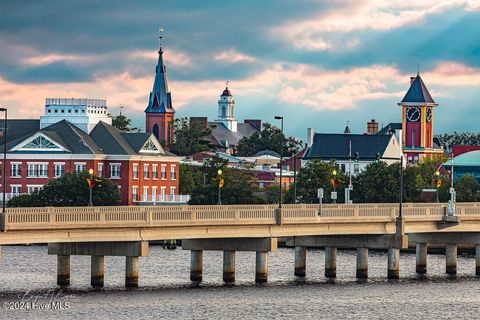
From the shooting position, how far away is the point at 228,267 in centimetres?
11094

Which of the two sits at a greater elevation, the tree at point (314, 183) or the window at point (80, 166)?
the window at point (80, 166)

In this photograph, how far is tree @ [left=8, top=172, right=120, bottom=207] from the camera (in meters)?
174

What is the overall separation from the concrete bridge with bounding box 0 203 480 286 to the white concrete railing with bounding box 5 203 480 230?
6cm

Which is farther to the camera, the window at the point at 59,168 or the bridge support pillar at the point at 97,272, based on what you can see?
the window at the point at 59,168

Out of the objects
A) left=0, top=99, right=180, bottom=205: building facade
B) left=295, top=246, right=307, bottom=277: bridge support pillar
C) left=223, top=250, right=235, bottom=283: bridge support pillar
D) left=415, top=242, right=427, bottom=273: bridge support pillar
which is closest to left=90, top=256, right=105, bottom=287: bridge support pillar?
left=223, top=250, right=235, bottom=283: bridge support pillar

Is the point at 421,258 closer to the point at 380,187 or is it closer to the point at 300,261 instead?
the point at 300,261

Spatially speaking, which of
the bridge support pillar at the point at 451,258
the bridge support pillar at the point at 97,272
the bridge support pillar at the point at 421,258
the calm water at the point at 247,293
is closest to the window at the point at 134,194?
the calm water at the point at 247,293

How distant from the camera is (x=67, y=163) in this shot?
194250mm

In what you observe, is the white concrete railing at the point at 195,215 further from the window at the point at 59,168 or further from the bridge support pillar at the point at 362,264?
the window at the point at 59,168

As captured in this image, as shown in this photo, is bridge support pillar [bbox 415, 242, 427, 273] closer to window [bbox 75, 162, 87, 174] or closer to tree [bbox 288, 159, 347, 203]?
tree [bbox 288, 159, 347, 203]

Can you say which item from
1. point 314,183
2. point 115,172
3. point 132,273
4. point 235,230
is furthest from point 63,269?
point 115,172

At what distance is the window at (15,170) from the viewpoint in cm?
19388

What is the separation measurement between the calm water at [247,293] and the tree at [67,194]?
4020 cm

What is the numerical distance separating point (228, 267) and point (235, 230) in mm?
6125
